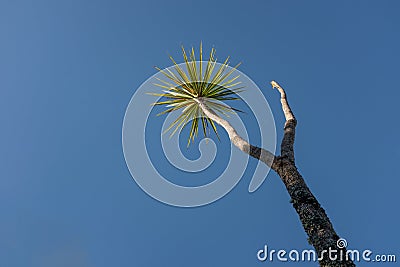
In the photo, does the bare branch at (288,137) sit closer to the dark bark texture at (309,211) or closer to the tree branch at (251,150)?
the dark bark texture at (309,211)

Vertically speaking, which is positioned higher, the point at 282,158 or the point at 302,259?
the point at 282,158

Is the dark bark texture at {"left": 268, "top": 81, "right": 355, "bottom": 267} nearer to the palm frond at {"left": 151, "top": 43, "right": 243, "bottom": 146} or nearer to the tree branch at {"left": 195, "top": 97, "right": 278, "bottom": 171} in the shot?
the tree branch at {"left": 195, "top": 97, "right": 278, "bottom": 171}

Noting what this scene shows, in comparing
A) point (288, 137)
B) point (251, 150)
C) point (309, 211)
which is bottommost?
point (309, 211)

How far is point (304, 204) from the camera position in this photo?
10.7ft

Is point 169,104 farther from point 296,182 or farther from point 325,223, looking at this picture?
point 325,223

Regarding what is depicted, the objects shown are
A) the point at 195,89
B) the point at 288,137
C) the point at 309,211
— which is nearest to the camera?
the point at 309,211

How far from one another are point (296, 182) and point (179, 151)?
3633mm

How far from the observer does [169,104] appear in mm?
6820

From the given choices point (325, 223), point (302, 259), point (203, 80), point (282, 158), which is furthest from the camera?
point (203, 80)

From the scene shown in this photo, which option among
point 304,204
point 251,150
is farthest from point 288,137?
point 304,204

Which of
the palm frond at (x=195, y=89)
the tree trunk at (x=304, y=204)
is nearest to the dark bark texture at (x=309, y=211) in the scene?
the tree trunk at (x=304, y=204)

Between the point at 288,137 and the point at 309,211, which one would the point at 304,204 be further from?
the point at 288,137

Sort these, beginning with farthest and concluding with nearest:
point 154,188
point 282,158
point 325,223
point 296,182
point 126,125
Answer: point 126,125 → point 154,188 → point 282,158 → point 296,182 → point 325,223

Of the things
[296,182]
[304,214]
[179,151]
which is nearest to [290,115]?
[296,182]
